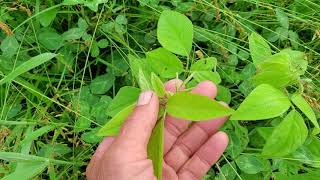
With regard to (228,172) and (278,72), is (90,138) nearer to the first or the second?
(228,172)

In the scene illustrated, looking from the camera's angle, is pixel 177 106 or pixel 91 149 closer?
pixel 177 106

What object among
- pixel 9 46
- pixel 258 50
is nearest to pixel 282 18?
pixel 258 50

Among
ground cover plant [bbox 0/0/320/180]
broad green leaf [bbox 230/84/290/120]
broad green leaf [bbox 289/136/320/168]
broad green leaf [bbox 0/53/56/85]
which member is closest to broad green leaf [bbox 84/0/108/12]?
ground cover plant [bbox 0/0/320/180]

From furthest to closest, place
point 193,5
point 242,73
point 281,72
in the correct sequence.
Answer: point 193,5 < point 242,73 < point 281,72

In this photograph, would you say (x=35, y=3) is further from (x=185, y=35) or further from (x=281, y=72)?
(x=281, y=72)

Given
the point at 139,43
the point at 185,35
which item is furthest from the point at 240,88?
the point at 139,43

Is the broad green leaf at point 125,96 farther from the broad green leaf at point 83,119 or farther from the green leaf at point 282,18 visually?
the green leaf at point 282,18

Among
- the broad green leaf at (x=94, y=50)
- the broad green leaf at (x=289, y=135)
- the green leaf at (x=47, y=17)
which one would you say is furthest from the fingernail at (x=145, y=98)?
the green leaf at (x=47, y=17)
